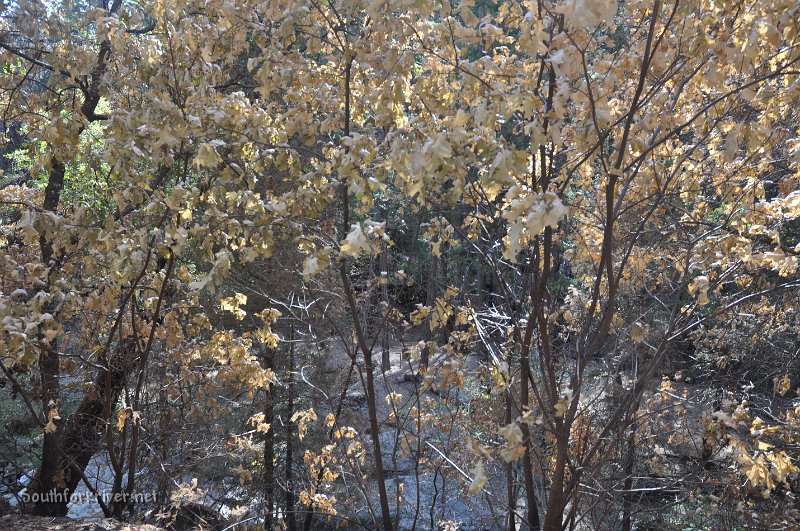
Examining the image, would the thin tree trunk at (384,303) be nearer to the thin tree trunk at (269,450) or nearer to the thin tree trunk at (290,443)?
the thin tree trunk at (290,443)

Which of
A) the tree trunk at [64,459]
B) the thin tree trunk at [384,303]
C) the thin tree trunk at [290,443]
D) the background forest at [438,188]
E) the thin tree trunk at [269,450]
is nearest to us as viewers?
the background forest at [438,188]

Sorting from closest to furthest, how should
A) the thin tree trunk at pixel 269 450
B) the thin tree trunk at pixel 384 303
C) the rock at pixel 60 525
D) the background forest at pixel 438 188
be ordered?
the background forest at pixel 438 188 → the rock at pixel 60 525 → the thin tree trunk at pixel 384 303 → the thin tree trunk at pixel 269 450

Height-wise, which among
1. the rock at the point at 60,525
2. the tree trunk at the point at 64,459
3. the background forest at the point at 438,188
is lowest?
the rock at the point at 60,525

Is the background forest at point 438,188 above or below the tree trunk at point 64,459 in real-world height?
above

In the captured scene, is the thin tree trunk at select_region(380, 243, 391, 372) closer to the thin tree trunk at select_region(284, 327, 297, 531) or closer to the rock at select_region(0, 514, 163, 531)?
the thin tree trunk at select_region(284, 327, 297, 531)

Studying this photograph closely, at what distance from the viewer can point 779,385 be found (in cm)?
576

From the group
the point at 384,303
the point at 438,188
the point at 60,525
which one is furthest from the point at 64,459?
the point at 438,188

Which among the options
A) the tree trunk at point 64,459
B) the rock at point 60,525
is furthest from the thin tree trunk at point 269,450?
the rock at point 60,525

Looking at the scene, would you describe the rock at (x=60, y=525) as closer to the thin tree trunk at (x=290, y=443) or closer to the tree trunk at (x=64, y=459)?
the tree trunk at (x=64, y=459)

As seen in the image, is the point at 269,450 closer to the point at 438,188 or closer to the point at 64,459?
the point at 64,459

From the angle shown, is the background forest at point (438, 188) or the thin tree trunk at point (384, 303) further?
the thin tree trunk at point (384, 303)

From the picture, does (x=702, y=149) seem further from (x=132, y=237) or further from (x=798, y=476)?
(x=132, y=237)

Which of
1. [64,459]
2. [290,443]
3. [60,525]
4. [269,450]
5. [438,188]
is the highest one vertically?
[438,188]

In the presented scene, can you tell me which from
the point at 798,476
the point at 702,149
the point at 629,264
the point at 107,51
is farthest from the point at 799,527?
the point at 107,51
